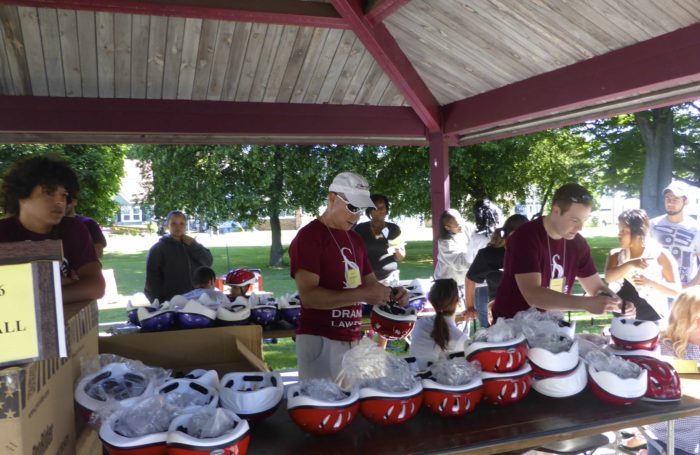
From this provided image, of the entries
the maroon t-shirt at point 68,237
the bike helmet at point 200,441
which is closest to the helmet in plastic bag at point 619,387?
the bike helmet at point 200,441

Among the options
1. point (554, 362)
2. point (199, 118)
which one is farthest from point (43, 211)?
point (199, 118)

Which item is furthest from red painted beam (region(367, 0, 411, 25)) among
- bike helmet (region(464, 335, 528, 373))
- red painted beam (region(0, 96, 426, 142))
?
bike helmet (region(464, 335, 528, 373))

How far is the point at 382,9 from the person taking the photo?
14.0 ft

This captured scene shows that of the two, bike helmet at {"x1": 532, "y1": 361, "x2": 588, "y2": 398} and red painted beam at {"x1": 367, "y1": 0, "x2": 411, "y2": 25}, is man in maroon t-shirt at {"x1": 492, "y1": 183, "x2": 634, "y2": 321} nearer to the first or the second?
bike helmet at {"x1": 532, "y1": 361, "x2": 588, "y2": 398}

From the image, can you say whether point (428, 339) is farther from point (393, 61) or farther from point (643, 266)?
point (393, 61)

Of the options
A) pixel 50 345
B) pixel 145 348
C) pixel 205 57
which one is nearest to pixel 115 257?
pixel 205 57

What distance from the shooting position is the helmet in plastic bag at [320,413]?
5.52ft

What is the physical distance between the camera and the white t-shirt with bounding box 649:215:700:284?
5102 millimetres

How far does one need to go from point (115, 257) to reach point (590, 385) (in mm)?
24543

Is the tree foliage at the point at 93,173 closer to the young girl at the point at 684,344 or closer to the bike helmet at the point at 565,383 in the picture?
the young girl at the point at 684,344

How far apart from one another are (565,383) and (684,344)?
4.05 ft

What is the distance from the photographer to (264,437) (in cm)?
175

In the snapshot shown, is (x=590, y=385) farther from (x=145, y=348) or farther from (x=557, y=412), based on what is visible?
(x=145, y=348)

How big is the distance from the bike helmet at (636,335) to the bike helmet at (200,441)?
1472 millimetres
